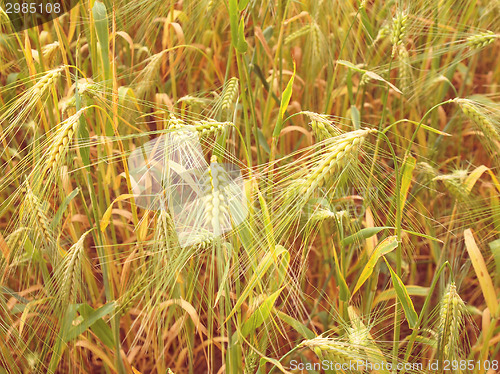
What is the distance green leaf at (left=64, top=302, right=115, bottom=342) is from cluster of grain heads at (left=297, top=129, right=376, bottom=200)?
1.60 ft

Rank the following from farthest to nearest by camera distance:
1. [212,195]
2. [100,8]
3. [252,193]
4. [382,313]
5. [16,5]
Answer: [16,5], [382,313], [100,8], [252,193], [212,195]

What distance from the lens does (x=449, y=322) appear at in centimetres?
88

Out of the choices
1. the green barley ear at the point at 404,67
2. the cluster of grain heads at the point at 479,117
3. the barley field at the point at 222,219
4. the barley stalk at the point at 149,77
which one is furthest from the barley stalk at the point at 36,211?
the green barley ear at the point at 404,67

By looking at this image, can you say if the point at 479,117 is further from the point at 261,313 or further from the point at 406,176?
the point at 261,313

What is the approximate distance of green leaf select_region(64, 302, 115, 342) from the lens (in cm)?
96

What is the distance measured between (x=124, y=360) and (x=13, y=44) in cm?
91

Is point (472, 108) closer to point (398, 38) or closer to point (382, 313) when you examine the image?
point (398, 38)

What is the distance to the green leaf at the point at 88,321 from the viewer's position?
37.9 inches

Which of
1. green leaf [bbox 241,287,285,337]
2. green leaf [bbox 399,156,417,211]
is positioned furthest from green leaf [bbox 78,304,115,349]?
green leaf [bbox 399,156,417,211]

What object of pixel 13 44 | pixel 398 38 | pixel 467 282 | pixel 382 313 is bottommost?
pixel 467 282

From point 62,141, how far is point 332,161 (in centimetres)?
47

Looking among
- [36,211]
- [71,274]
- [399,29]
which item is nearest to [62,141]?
[36,211]

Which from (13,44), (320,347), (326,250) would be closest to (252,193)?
(320,347)

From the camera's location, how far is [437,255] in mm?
1319
